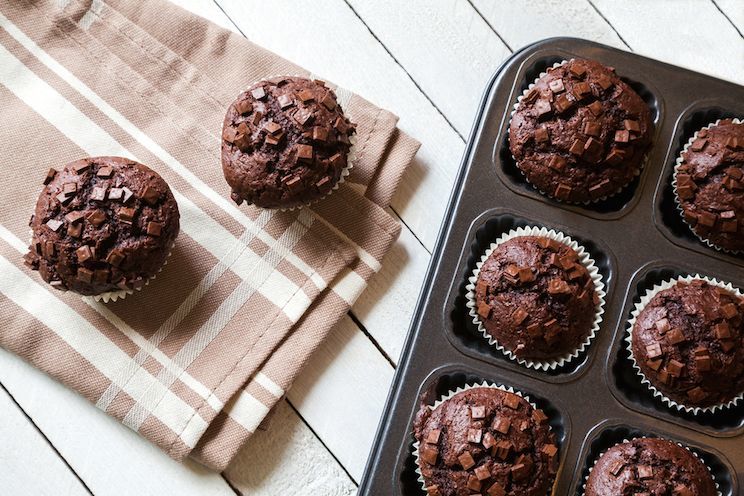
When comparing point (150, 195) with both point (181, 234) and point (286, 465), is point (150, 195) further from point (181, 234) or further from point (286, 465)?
point (286, 465)

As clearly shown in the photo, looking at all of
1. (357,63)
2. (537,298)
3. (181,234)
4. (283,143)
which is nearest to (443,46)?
(357,63)

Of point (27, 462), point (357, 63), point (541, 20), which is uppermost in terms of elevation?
point (541, 20)

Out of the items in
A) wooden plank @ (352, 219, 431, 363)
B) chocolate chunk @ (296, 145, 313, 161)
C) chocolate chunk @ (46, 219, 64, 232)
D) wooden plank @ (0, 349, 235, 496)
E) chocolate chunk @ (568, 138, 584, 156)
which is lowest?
wooden plank @ (0, 349, 235, 496)

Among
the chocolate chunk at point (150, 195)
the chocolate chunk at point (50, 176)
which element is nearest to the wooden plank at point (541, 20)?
the chocolate chunk at point (150, 195)

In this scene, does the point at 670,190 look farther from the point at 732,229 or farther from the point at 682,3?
the point at 682,3

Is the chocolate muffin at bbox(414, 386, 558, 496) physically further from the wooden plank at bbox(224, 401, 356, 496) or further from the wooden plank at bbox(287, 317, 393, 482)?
the wooden plank at bbox(224, 401, 356, 496)

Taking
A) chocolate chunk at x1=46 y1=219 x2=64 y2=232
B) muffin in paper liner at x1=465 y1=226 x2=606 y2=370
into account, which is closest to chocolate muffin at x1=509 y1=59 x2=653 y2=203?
muffin in paper liner at x1=465 y1=226 x2=606 y2=370

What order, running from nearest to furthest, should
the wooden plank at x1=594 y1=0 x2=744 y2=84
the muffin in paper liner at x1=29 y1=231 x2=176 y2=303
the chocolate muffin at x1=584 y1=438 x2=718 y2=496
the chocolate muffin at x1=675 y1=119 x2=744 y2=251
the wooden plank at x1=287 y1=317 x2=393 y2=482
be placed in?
the chocolate muffin at x1=584 y1=438 x2=718 y2=496
the chocolate muffin at x1=675 y1=119 x2=744 y2=251
the muffin in paper liner at x1=29 y1=231 x2=176 y2=303
the wooden plank at x1=287 y1=317 x2=393 y2=482
the wooden plank at x1=594 y1=0 x2=744 y2=84
